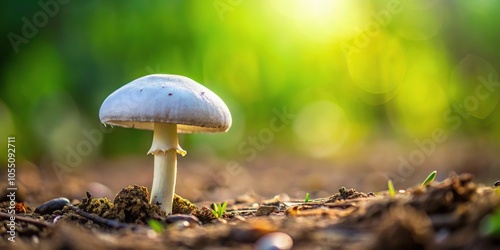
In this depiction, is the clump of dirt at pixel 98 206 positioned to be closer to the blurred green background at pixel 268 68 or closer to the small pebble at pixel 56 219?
the small pebble at pixel 56 219

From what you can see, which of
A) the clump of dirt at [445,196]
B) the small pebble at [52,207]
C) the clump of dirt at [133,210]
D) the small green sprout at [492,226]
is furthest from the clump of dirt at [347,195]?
the small pebble at [52,207]

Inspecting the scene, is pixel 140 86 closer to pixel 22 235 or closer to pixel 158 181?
pixel 158 181

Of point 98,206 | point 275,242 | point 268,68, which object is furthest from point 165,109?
point 268,68

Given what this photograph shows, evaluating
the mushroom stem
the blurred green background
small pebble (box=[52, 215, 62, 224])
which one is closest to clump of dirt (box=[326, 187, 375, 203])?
the mushroom stem

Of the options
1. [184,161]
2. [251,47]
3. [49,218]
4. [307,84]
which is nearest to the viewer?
[49,218]

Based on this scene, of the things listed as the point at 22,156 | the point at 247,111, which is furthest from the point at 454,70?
the point at 22,156
